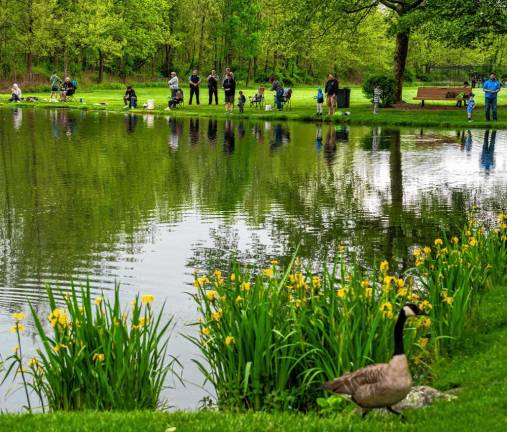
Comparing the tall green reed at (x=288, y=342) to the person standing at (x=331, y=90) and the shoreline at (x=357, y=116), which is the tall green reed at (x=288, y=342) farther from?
the person standing at (x=331, y=90)

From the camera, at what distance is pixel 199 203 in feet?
61.0

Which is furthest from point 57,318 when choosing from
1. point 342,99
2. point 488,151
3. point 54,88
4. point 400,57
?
point 54,88

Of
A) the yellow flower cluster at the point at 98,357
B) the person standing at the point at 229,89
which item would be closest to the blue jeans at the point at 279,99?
the person standing at the point at 229,89

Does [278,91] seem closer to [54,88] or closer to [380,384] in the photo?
[54,88]

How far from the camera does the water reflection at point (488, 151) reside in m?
24.9

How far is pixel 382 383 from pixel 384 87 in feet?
136

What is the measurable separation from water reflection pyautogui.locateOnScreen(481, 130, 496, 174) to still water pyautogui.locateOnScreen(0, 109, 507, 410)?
103 millimetres

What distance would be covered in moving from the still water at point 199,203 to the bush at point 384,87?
12765mm

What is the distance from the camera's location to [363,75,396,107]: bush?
46.5 metres

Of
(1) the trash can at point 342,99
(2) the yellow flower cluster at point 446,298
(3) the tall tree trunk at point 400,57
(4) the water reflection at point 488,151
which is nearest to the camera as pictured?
(2) the yellow flower cluster at point 446,298

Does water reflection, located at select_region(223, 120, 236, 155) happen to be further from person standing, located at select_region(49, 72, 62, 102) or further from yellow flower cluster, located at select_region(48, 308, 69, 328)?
person standing, located at select_region(49, 72, 62, 102)

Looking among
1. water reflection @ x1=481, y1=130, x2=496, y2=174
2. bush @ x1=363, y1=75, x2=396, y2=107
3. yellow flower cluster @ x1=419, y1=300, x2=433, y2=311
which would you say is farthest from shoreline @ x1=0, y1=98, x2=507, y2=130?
yellow flower cluster @ x1=419, y1=300, x2=433, y2=311

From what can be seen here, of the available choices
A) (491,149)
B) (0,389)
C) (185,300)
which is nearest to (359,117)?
(491,149)

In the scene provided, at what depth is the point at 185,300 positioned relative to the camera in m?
11.2
